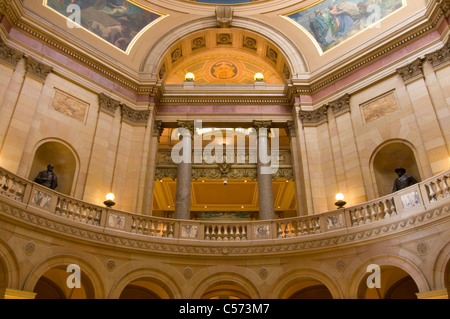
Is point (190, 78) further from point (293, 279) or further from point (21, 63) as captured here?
point (293, 279)

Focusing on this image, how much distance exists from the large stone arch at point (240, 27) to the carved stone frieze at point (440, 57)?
Result: 21.0 ft

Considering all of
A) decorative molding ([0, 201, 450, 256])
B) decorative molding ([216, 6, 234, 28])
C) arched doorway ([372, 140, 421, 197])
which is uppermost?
decorative molding ([216, 6, 234, 28])

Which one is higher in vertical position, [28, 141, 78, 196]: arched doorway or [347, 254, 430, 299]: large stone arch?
[28, 141, 78, 196]: arched doorway

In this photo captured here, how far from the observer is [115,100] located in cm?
1798

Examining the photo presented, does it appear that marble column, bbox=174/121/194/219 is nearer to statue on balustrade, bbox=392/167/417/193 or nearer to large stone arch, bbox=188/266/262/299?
large stone arch, bbox=188/266/262/299

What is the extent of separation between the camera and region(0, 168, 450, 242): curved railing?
1089 centimetres

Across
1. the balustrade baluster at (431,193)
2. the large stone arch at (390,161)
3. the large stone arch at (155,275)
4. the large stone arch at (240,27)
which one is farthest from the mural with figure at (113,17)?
the balustrade baluster at (431,193)

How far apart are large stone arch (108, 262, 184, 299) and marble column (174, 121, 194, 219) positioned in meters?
4.09

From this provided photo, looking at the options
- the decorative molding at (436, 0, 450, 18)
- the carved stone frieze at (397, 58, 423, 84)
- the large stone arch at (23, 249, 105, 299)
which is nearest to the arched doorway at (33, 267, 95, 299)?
the large stone arch at (23, 249, 105, 299)

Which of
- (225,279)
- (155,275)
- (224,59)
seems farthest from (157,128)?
(225,279)

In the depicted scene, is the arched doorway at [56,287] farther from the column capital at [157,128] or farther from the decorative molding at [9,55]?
the column capital at [157,128]

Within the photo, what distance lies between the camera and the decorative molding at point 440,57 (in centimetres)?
1472

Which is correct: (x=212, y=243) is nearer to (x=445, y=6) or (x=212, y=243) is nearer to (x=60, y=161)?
(x=60, y=161)
